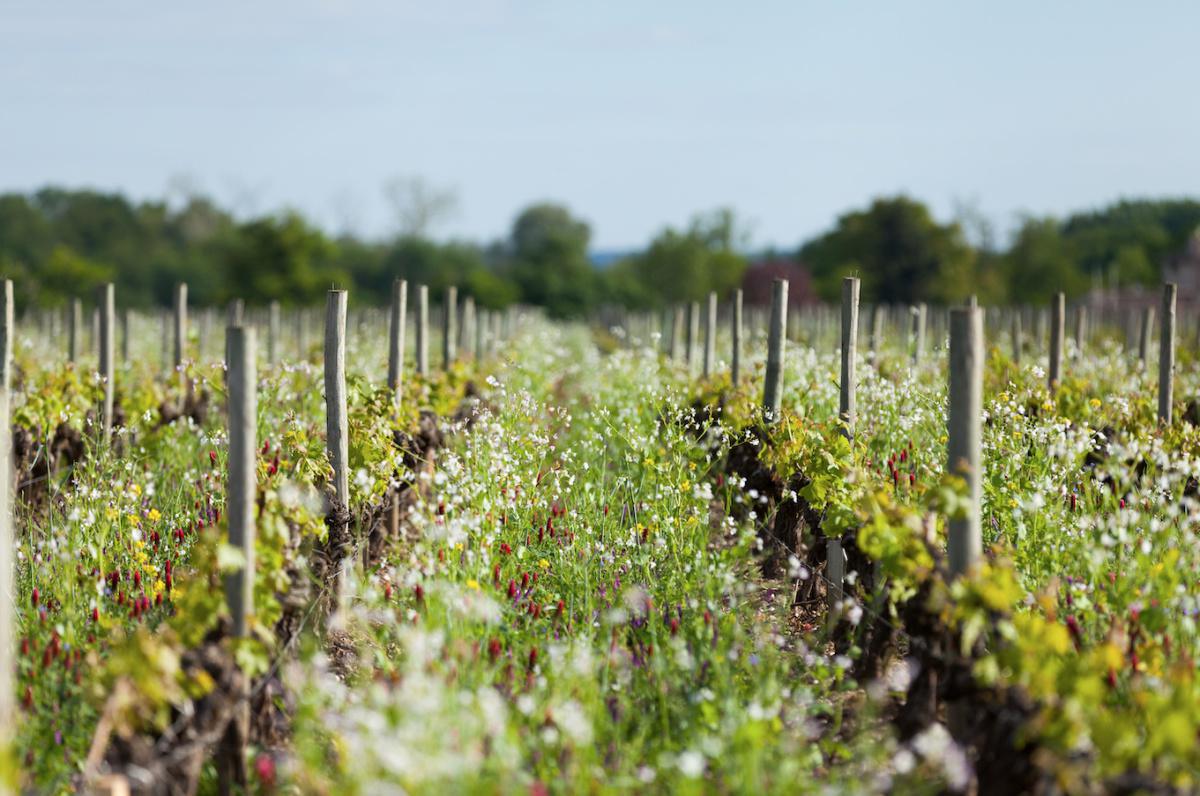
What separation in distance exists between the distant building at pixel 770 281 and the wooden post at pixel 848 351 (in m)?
56.1

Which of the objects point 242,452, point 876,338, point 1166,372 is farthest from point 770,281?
point 242,452

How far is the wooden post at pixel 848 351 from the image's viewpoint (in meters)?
6.38

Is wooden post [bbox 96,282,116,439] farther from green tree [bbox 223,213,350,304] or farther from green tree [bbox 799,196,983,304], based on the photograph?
green tree [bbox 799,196,983,304]

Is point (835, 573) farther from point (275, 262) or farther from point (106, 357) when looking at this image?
point (275, 262)

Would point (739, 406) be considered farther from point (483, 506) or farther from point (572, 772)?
point (572, 772)

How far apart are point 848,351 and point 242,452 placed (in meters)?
3.75

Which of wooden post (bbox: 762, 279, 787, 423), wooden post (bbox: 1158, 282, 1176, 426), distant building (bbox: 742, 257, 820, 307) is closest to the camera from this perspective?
wooden post (bbox: 762, 279, 787, 423)

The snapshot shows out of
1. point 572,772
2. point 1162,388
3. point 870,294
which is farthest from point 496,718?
point 870,294

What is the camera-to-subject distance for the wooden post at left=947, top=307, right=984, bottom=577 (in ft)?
13.5

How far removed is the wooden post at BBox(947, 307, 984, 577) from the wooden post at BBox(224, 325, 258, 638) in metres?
2.70

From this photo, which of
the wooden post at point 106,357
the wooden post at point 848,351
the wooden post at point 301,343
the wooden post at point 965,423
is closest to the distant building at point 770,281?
the wooden post at point 301,343

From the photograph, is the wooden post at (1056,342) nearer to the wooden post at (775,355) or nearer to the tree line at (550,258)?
the wooden post at (775,355)

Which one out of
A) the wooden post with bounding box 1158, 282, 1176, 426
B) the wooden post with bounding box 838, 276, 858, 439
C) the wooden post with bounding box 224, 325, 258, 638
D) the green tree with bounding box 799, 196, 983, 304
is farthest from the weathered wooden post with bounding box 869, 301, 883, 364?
the green tree with bounding box 799, 196, 983, 304

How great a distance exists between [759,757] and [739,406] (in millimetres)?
4433
